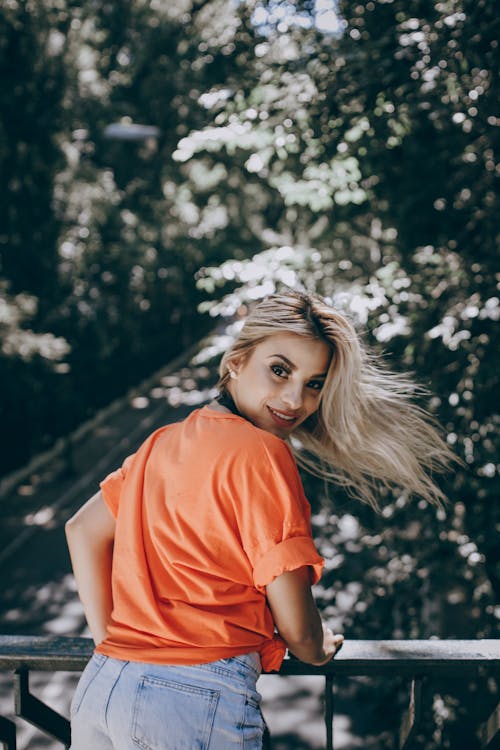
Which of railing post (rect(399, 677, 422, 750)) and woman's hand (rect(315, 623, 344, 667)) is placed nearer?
woman's hand (rect(315, 623, 344, 667))

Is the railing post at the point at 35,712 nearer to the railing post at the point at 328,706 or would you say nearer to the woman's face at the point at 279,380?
the railing post at the point at 328,706

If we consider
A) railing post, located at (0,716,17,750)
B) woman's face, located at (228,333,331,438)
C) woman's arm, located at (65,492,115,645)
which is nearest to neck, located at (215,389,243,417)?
woman's face, located at (228,333,331,438)

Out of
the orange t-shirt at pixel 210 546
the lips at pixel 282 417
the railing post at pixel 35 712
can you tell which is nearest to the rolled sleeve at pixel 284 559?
the orange t-shirt at pixel 210 546

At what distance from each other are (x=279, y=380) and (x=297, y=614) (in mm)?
560

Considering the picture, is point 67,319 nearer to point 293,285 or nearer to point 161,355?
point 293,285

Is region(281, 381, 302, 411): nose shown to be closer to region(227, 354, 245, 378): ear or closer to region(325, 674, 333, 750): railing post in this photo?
region(227, 354, 245, 378): ear

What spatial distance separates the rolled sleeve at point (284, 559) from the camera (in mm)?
1403

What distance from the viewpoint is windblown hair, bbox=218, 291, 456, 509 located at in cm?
176

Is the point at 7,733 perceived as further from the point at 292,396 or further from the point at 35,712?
the point at 292,396

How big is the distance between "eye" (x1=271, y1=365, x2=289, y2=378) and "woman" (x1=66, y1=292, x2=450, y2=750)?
2cm

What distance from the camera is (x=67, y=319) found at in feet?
38.8

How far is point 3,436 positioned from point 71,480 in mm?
1622

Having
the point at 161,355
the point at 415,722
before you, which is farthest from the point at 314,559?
the point at 161,355

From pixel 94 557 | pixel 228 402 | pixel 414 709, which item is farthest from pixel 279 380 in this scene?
pixel 414 709
